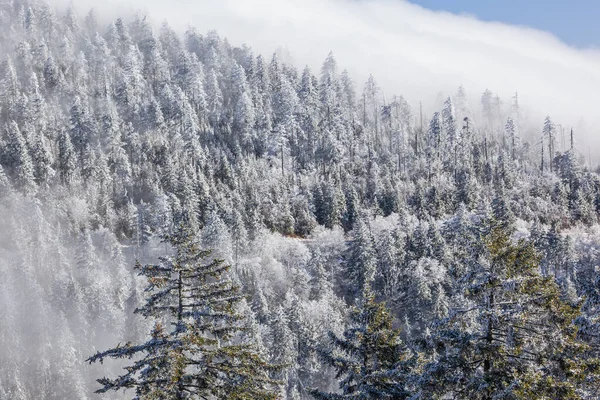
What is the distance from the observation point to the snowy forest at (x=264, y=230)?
13281mm

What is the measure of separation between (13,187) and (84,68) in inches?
2347

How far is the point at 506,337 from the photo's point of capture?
13.0 metres

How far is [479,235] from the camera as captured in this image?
48.2 ft

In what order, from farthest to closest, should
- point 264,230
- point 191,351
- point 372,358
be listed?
point 264,230
point 372,358
point 191,351

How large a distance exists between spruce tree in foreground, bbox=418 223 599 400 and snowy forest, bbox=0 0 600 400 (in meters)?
0.05

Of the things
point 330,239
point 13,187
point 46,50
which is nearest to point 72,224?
point 13,187

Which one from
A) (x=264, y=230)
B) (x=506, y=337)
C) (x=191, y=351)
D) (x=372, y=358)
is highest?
(x=506, y=337)

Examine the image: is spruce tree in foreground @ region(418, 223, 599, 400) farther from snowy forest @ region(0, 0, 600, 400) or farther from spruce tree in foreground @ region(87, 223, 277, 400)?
spruce tree in foreground @ region(87, 223, 277, 400)

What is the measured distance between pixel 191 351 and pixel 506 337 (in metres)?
7.69

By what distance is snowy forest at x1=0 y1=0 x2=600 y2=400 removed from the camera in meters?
13.3

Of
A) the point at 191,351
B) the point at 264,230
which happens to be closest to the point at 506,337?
the point at 191,351

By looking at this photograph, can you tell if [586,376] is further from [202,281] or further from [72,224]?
[72,224]

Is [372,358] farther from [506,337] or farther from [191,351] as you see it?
[191,351]

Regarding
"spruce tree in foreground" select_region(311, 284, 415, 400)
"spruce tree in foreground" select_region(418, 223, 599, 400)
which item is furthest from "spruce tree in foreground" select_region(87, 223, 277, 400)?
"spruce tree in foreground" select_region(311, 284, 415, 400)
